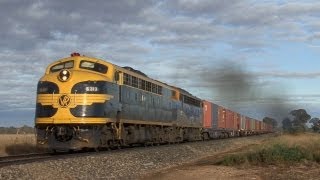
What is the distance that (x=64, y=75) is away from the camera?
22922 millimetres

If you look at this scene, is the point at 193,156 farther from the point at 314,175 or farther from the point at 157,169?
the point at 314,175

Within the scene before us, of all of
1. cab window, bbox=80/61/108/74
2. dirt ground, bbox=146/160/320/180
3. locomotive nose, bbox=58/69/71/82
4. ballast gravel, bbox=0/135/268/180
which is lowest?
dirt ground, bbox=146/160/320/180

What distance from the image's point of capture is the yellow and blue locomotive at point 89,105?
878 inches

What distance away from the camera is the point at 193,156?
27500mm

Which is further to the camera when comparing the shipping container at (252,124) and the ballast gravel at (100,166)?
the shipping container at (252,124)

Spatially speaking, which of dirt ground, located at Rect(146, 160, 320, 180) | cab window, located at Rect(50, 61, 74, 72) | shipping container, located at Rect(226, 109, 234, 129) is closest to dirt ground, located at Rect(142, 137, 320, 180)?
dirt ground, located at Rect(146, 160, 320, 180)

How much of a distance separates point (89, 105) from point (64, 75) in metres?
1.82

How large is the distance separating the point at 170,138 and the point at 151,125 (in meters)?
5.49

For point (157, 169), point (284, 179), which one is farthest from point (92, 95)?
point (284, 179)

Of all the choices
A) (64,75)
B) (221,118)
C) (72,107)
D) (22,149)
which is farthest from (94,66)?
(221,118)

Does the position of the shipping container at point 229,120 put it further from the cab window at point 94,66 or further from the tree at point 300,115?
the tree at point 300,115

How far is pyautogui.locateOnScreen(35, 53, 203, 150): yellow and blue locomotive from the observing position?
22.3m

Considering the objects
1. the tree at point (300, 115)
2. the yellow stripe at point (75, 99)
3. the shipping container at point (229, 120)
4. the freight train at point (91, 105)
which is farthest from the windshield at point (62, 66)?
the tree at point (300, 115)

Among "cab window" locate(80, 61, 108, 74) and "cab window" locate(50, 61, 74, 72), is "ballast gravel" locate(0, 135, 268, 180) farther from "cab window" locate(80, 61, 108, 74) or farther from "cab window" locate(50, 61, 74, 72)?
"cab window" locate(50, 61, 74, 72)
